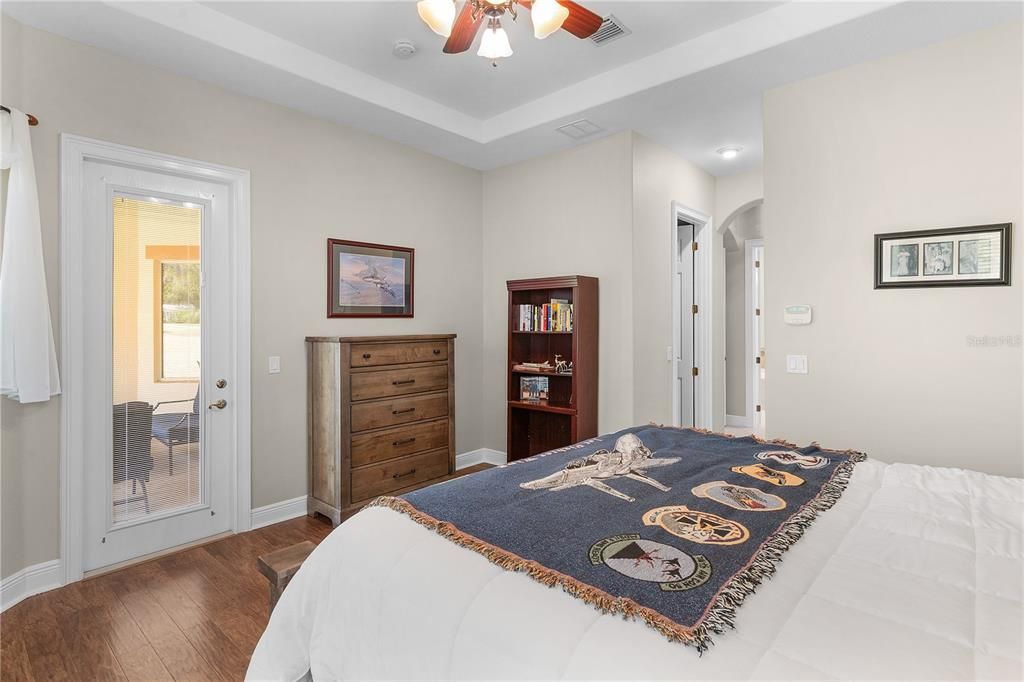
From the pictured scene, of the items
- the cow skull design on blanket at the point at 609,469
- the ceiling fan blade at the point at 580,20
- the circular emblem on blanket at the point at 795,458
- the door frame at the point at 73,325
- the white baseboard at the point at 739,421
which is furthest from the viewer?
A: the white baseboard at the point at 739,421

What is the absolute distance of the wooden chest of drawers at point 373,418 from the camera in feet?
11.3

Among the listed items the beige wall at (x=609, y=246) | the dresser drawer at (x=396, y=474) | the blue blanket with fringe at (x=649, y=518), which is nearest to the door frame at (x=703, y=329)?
the beige wall at (x=609, y=246)

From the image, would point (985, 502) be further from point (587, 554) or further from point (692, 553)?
point (587, 554)

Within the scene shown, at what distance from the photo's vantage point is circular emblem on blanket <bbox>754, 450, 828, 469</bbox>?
77.5 inches

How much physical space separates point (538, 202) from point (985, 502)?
12.0 feet

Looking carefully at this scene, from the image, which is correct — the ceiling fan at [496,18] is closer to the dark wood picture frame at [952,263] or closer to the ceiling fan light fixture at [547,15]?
the ceiling fan light fixture at [547,15]

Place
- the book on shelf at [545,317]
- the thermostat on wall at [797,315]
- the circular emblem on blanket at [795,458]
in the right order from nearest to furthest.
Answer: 1. the circular emblem on blanket at [795,458]
2. the thermostat on wall at [797,315]
3. the book on shelf at [545,317]

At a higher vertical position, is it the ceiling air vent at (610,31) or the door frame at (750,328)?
the ceiling air vent at (610,31)

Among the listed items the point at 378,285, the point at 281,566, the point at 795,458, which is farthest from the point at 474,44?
the point at 281,566

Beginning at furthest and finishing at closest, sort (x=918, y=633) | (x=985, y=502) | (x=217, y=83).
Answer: (x=217, y=83) → (x=985, y=502) → (x=918, y=633)

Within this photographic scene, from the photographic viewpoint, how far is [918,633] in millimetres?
940

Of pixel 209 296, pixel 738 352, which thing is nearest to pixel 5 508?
pixel 209 296

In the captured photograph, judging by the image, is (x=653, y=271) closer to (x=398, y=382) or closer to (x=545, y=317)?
(x=545, y=317)

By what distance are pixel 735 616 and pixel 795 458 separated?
4.20ft
